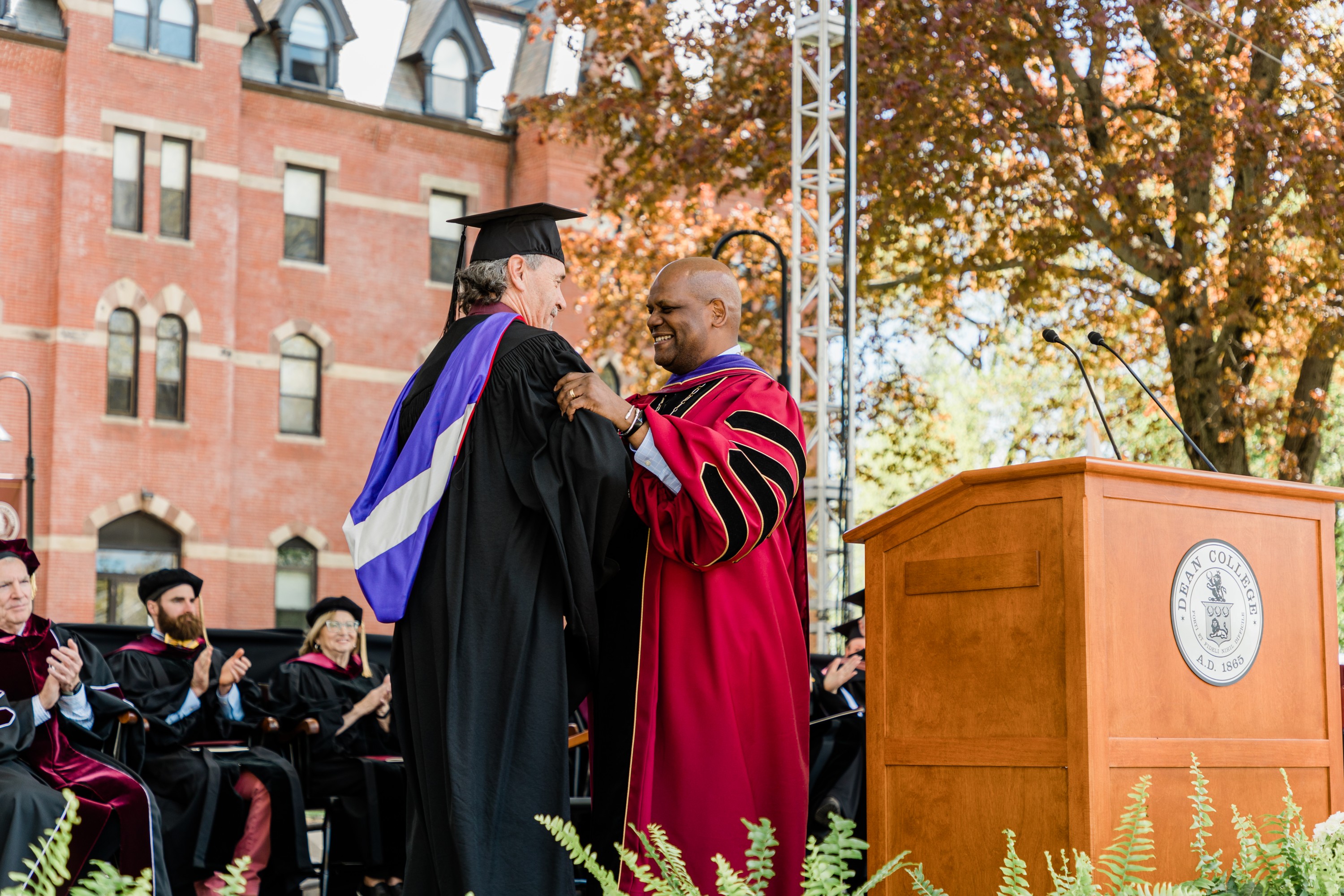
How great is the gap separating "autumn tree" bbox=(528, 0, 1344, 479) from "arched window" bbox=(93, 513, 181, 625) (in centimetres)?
898

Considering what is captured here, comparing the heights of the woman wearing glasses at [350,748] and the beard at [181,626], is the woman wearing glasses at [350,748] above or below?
below

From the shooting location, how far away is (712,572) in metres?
3.52

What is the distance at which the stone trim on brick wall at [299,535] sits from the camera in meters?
21.3

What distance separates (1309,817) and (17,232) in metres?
19.6

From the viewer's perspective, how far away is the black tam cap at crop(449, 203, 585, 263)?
12.2ft

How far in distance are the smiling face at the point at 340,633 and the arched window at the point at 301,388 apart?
44.2ft

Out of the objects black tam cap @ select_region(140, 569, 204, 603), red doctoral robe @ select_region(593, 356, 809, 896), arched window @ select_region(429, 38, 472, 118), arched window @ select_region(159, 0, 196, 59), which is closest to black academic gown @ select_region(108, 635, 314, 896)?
black tam cap @ select_region(140, 569, 204, 603)

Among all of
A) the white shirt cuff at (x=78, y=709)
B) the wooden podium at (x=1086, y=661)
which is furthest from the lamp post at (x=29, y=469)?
the wooden podium at (x=1086, y=661)

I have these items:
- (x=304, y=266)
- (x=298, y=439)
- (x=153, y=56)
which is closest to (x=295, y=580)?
(x=298, y=439)

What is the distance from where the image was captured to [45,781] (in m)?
5.57

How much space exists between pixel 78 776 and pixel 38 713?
312mm

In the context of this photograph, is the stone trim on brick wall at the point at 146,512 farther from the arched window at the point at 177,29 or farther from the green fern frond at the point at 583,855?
the green fern frond at the point at 583,855

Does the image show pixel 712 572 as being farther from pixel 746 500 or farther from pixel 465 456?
pixel 465 456

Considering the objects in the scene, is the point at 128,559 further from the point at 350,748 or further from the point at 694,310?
the point at 694,310
